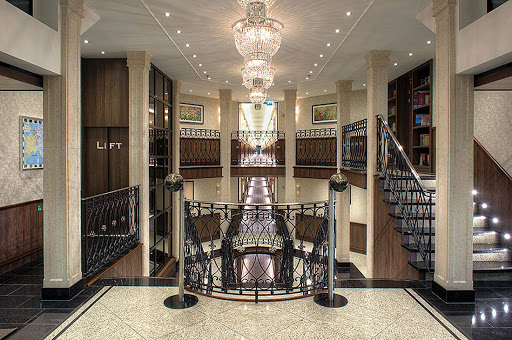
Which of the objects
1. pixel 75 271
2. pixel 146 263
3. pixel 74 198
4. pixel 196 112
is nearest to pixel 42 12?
pixel 74 198

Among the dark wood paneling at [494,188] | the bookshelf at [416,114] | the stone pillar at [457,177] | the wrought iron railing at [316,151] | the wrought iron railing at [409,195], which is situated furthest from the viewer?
the wrought iron railing at [316,151]

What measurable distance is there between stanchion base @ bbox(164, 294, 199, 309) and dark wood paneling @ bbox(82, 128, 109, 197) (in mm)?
4862

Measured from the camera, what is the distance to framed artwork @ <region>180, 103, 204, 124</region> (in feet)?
46.6

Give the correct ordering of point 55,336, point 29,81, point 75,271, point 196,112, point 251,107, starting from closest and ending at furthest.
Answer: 1. point 55,336
2. point 29,81
3. point 75,271
4. point 196,112
5. point 251,107

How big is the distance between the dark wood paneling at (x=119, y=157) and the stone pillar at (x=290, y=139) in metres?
6.22

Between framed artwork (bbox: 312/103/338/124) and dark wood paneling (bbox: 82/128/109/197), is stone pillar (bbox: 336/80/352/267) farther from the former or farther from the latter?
dark wood paneling (bbox: 82/128/109/197)

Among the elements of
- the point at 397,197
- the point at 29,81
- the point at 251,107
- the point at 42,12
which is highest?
the point at 251,107

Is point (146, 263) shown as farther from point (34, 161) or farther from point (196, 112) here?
point (196, 112)

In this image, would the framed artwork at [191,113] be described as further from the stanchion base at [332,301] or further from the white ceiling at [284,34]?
the stanchion base at [332,301]

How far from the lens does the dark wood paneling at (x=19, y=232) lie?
5832mm

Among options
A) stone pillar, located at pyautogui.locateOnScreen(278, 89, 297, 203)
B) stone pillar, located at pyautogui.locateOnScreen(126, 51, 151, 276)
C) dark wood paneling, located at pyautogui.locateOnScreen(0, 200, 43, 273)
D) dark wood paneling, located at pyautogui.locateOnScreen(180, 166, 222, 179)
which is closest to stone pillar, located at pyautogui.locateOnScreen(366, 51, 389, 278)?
stone pillar, located at pyautogui.locateOnScreen(278, 89, 297, 203)

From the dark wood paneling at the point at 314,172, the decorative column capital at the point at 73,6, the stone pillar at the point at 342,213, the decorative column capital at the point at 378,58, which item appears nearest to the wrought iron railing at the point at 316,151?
the dark wood paneling at the point at 314,172

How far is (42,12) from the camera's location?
406 cm

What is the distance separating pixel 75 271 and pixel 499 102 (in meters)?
7.59
